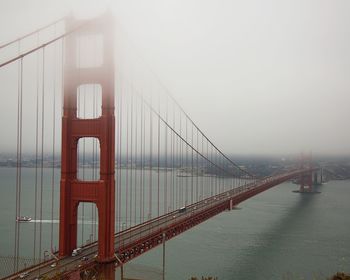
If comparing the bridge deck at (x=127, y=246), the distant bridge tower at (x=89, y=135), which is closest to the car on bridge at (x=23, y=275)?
the bridge deck at (x=127, y=246)

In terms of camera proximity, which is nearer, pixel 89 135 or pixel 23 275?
pixel 23 275

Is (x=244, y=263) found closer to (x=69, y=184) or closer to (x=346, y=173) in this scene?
(x=69, y=184)

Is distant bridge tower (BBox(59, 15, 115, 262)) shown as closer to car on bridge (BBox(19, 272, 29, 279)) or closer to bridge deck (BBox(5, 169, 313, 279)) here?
bridge deck (BBox(5, 169, 313, 279))

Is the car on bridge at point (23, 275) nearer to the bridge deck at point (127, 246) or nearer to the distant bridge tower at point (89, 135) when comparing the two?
the bridge deck at point (127, 246)

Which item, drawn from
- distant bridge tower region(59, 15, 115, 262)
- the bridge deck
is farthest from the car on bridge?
distant bridge tower region(59, 15, 115, 262)

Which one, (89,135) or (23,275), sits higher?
(89,135)

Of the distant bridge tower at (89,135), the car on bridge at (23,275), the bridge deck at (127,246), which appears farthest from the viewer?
the distant bridge tower at (89,135)

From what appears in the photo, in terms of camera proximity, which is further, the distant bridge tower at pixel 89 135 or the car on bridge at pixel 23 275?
the distant bridge tower at pixel 89 135

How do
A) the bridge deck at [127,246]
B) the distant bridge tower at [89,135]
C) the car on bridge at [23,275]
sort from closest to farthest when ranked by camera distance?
the car on bridge at [23,275]
the bridge deck at [127,246]
the distant bridge tower at [89,135]
